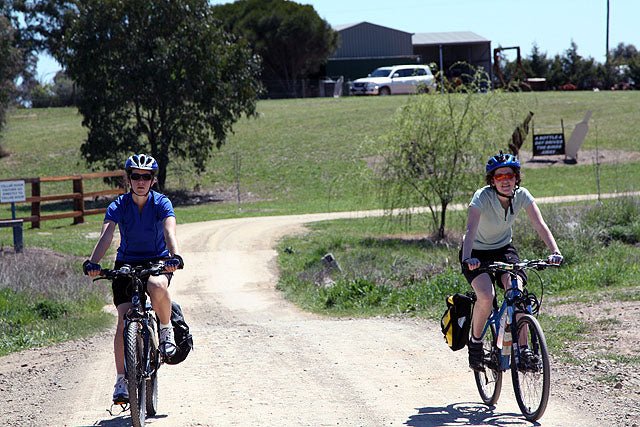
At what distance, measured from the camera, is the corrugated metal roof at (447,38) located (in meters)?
74.1

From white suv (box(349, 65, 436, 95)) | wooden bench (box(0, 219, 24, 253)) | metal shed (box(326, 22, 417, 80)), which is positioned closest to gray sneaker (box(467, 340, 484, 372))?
wooden bench (box(0, 219, 24, 253))

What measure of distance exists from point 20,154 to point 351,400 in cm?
3548

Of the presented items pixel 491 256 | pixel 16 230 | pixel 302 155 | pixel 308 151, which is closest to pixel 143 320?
pixel 491 256

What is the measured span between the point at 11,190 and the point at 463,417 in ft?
50.4

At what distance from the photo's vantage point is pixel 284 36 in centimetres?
6353

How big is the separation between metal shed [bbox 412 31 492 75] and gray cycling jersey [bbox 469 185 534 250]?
222 ft

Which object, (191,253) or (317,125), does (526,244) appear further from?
(317,125)

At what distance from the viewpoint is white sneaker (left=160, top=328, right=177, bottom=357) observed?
724 cm

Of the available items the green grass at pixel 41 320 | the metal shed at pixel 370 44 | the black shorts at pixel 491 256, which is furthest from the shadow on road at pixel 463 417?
the metal shed at pixel 370 44

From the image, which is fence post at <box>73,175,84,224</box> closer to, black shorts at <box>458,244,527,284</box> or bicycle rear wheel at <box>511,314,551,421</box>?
black shorts at <box>458,244,527,284</box>

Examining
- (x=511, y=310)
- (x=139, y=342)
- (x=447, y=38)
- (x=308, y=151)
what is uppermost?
(x=447, y=38)

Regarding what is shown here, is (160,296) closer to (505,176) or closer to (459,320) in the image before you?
(459,320)

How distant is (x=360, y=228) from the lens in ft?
76.3

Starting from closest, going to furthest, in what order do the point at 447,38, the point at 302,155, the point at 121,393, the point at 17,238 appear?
the point at 121,393, the point at 17,238, the point at 302,155, the point at 447,38
